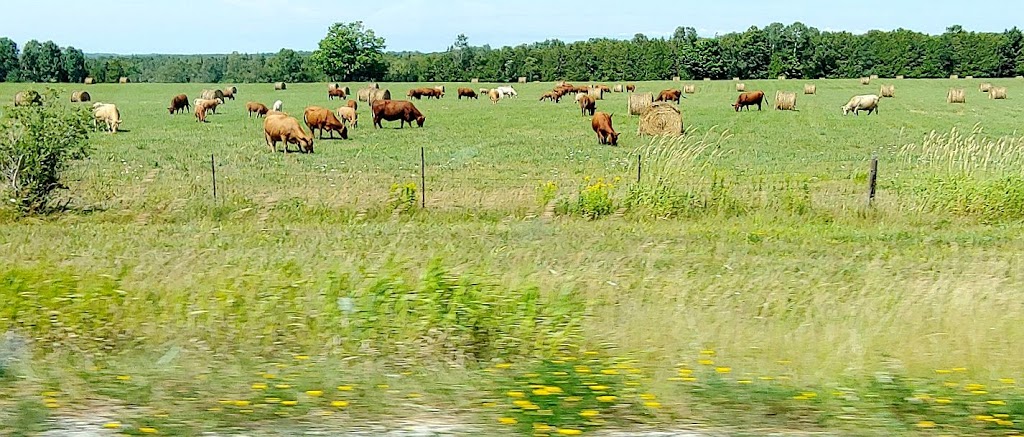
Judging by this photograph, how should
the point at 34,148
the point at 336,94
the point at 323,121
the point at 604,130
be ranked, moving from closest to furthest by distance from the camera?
the point at 34,148, the point at 604,130, the point at 323,121, the point at 336,94

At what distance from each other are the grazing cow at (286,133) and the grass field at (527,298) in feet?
17.4

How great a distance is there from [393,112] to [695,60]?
7243 cm

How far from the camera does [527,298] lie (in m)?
6.75

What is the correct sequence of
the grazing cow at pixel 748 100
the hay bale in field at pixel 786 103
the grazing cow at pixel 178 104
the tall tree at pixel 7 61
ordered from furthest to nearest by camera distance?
the tall tree at pixel 7 61
the grazing cow at pixel 748 100
the hay bale in field at pixel 786 103
the grazing cow at pixel 178 104

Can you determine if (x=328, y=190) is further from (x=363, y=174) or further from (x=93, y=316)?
(x=93, y=316)

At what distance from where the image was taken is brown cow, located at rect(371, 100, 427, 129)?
37344 millimetres

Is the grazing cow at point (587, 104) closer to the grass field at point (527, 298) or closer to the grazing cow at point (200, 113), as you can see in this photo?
the grazing cow at point (200, 113)

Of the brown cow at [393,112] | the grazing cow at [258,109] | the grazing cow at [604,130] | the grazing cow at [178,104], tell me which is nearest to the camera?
the grazing cow at [604,130]

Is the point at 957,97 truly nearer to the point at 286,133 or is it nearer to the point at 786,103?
the point at 786,103

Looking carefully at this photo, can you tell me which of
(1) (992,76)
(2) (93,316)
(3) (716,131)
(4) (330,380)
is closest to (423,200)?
(2) (93,316)

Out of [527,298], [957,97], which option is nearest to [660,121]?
[957,97]

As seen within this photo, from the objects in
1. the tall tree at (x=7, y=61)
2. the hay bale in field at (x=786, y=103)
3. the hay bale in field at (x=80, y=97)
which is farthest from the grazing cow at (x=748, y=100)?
the tall tree at (x=7, y=61)

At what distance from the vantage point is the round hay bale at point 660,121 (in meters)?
33.9

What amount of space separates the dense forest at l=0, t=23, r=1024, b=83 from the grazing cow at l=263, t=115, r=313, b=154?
7744 cm
